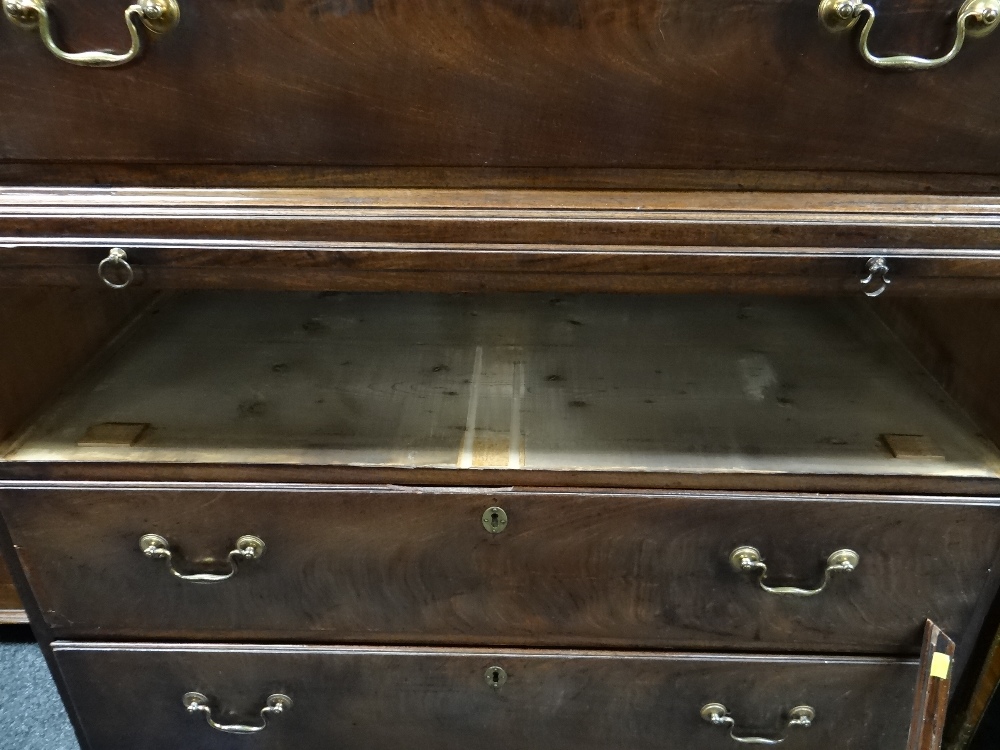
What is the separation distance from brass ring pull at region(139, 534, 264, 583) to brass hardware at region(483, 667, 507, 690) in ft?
0.79

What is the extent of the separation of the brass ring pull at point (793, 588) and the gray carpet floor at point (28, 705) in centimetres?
81

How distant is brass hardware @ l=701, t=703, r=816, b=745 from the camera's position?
66cm

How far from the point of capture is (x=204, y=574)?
62 centimetres

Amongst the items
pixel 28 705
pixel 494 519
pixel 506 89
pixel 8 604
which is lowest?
pixel 28 705

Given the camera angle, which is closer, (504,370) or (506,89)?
(506,89)

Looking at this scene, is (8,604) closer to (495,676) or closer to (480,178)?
(495,676)

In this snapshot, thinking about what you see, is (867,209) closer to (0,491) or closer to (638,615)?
(638,615)

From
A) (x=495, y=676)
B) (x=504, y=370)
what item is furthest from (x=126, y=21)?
(x=495, y=676)

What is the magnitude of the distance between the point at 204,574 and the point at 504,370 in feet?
1.09

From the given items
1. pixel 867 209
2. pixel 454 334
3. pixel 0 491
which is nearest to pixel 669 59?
pixel 867 209

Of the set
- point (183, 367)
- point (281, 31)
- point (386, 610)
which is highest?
point (281, 31)

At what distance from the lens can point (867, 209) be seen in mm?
476

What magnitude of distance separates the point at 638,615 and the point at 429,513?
22 centimetres

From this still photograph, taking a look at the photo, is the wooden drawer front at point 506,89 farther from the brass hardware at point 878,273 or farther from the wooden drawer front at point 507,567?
the wooden drawer front at point 507,567
